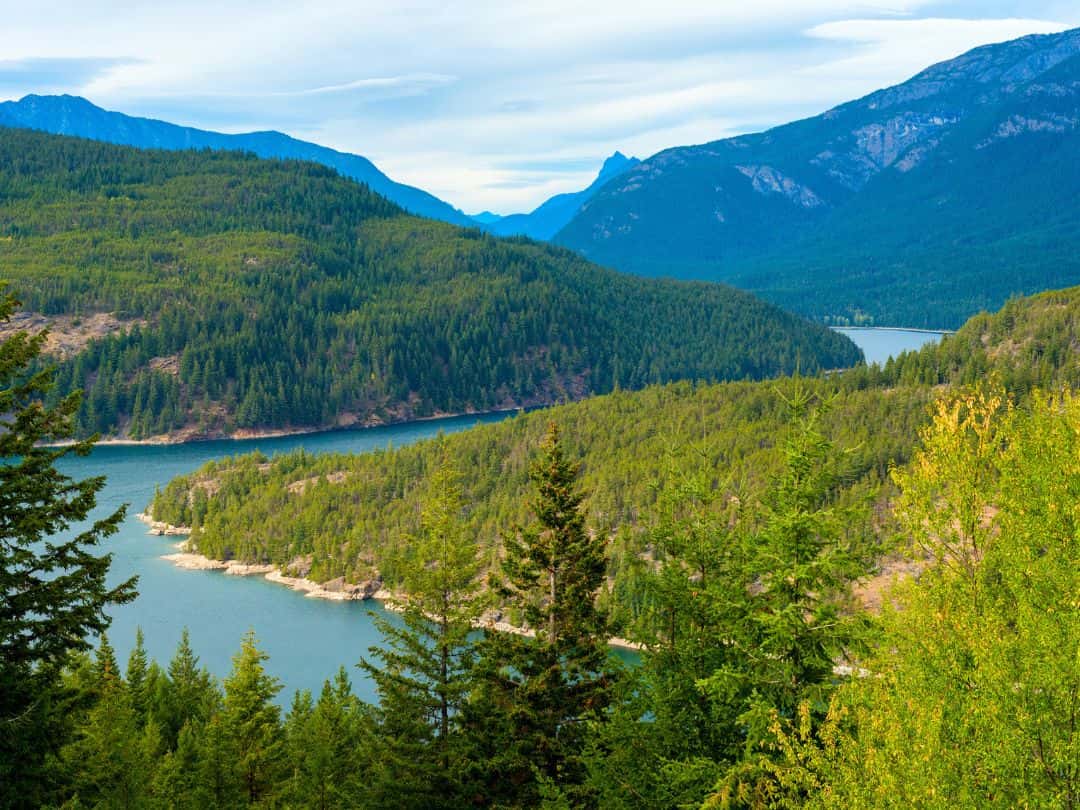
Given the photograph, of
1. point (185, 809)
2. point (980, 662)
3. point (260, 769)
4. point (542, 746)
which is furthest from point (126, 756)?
point (980, 662)

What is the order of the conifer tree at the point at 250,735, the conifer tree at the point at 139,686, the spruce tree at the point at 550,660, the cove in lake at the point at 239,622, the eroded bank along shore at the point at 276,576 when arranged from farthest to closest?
1. the eroded bank along shore at the point at 276,576
2. the cove in lake at the point at 239,622
3. the conifer tree at the point at 139,686
4. the conifer tree at the point at 250,735
5. the spruce tree at the point at 550,660

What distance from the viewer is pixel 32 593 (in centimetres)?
2183

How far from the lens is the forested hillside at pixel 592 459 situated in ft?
435

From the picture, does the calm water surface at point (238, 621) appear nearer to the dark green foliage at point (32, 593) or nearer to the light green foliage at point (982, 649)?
the dark green foliage at point (32, 593)

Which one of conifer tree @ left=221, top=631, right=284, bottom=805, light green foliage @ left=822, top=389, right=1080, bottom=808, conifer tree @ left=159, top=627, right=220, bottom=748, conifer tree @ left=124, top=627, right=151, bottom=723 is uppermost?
light green foliage @ left=822, top=389, right=1080, bottom=808

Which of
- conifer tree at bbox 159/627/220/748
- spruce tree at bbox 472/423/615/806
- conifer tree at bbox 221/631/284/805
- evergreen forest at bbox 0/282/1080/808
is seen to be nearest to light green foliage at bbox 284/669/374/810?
→ evergreen forest at bbox 0/282/1080/808

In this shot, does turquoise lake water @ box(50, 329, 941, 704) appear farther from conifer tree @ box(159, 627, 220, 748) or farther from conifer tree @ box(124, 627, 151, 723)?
conifer tree @ box(124, 627, 151, 723)

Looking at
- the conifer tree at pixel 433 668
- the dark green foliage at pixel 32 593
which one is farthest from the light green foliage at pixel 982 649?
the dark green foliage at pixel 32 593

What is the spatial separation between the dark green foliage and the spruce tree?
14121mm

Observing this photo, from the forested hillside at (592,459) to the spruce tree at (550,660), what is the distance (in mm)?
79666

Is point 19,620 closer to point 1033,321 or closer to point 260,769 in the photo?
point 260,769

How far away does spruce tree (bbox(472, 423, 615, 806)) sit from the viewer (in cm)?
3250

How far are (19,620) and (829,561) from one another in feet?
63.7

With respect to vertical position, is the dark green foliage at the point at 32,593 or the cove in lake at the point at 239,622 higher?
the dark green foliage at the point at 32,593
